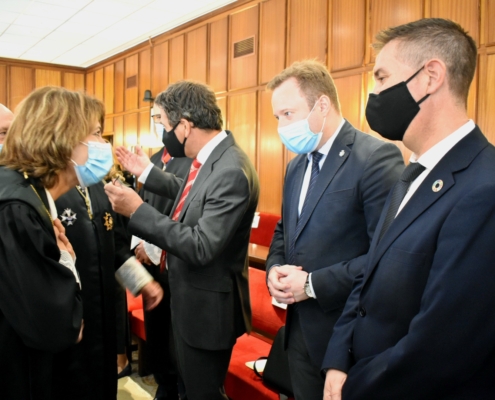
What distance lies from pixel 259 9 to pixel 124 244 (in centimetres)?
Answer: 477

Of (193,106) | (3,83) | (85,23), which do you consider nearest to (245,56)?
(85,23)

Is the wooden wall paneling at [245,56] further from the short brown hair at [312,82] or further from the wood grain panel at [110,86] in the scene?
the short brown hair at [312,82]

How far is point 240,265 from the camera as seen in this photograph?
2150 mm

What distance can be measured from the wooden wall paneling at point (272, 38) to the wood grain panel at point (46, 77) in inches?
229

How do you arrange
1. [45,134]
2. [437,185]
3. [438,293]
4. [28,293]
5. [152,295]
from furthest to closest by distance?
[152,295] < [45,134] < [28,293] < [437,185] < [438,293]

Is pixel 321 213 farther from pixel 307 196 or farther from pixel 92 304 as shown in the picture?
pixel 92 304

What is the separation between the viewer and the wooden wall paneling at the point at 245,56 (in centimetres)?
621

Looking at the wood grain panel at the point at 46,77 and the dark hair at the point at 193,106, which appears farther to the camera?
the wood grain panel at the point at 46,77

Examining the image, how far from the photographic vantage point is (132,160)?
252 cm

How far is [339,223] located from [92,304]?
44.6 inches

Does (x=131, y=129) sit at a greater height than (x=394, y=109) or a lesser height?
greater

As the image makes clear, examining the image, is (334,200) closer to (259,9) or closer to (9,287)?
(9,287)

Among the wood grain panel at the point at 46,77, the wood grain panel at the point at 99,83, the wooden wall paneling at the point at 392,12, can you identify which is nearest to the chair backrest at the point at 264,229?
the wooden wall paneling at the point at 392,12

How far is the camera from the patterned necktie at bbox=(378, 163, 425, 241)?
129cm
